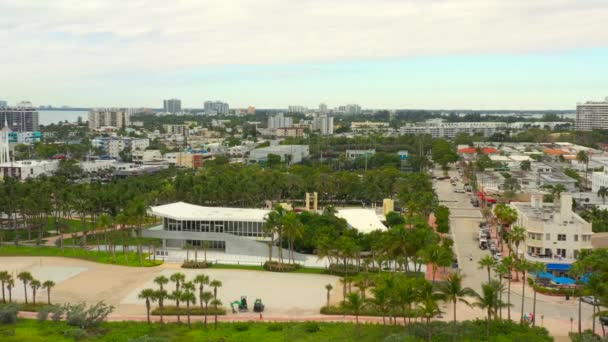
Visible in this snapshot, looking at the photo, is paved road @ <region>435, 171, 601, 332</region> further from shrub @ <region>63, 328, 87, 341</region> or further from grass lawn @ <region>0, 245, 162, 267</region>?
grass lawn @ <region>0, 245, 162, 267</region>

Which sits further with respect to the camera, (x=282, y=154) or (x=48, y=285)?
Answer: (x=282, y=154)

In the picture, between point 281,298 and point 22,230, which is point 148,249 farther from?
point 281,298

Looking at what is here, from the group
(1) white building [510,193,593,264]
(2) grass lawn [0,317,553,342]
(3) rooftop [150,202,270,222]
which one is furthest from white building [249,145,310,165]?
(2) grass lawn [0,317,553,342]

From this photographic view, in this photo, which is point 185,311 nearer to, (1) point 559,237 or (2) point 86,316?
(2) point 86,316

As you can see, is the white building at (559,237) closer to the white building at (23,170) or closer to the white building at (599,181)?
the white building at (599,181)

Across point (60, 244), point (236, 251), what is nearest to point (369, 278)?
point (236, 251)

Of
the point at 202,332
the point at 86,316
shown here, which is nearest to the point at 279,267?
the point at 202,332
